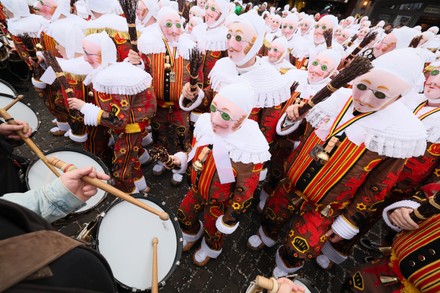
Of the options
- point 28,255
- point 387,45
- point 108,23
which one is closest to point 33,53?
point 108,23

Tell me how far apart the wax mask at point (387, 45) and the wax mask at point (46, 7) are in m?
6.19

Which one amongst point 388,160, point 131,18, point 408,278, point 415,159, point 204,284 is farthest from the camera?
point 131,18

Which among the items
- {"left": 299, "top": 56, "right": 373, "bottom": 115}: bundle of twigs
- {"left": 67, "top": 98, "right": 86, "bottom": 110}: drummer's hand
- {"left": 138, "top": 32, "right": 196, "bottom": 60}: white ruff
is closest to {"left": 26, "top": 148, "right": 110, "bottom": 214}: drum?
{"left": 67, "top": 98, "right": 86, "bottom": 110}: drummer's hand

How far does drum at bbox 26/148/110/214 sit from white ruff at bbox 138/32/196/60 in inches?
75.8

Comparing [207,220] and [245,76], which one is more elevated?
[245,76]

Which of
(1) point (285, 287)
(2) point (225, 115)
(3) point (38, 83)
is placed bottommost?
(3) point (38, 83)

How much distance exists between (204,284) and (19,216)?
2.47 metres

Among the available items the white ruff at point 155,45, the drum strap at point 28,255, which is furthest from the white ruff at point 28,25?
the drum strap at point 28,255

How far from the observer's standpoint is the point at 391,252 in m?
1.94

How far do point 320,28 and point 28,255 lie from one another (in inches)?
258

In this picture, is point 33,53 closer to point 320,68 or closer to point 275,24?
point 320,68

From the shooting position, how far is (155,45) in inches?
132

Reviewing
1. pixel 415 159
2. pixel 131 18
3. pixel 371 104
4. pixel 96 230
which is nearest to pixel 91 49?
pixel 131 18

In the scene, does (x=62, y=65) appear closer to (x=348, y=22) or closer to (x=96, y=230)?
(x=96, y=230)
